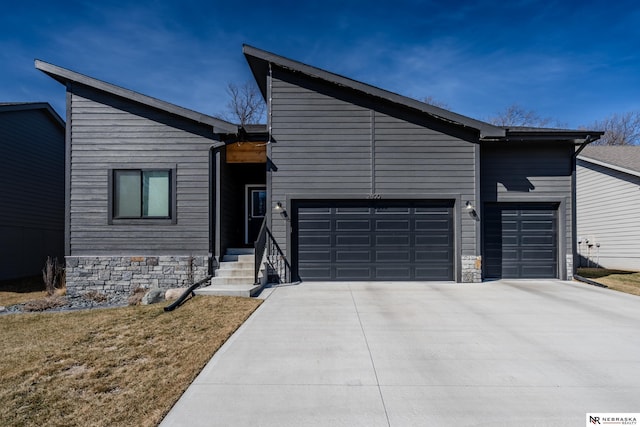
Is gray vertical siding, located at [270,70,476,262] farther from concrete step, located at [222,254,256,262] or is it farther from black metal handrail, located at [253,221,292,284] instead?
concrete step, located at [222,254,256,262]

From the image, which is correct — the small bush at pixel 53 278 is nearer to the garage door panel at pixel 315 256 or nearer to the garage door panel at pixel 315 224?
the garage door panel at pixel 315 256

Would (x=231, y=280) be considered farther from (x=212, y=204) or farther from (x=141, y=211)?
(x=141, y=211)

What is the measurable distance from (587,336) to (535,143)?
605cm

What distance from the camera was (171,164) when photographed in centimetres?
805

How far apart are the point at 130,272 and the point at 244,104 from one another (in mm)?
17466

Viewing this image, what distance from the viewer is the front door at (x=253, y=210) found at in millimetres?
9742

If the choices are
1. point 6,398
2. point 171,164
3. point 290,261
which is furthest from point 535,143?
point 6,398

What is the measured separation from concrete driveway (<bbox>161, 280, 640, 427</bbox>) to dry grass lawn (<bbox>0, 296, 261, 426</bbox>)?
0.97ft

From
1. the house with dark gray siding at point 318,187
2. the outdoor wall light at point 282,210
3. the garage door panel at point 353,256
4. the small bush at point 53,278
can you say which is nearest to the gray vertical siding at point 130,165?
the house with dark gray siding at point 318,187

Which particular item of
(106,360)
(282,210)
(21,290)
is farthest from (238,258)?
(21,290)

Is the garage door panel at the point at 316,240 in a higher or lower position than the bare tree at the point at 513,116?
lower

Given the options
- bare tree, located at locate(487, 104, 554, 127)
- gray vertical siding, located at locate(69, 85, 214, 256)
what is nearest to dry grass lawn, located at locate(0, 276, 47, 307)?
gray vertical siding, located at locate(69, 85, 214, 256)

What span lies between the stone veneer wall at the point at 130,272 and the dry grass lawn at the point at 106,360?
5.51 feet

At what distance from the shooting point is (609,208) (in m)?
12.6
